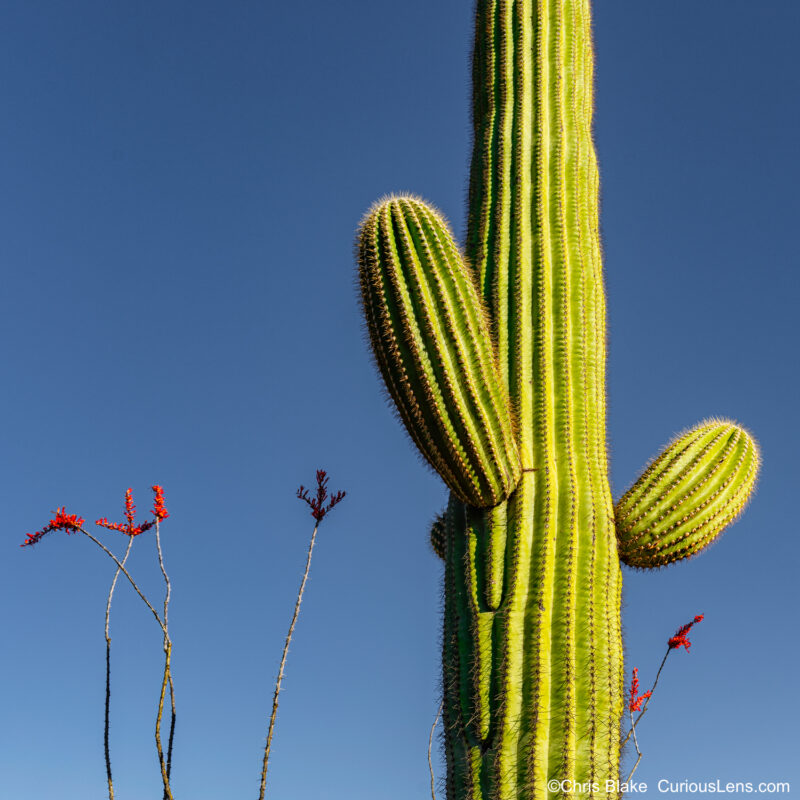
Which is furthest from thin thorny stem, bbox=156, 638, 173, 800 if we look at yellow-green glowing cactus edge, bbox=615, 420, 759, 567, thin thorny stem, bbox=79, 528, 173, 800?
yellow-green glowing cactus edge, bbox=615, 420, 759, 567

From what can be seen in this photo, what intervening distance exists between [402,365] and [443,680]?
49.6 inches

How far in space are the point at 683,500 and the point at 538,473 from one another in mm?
709

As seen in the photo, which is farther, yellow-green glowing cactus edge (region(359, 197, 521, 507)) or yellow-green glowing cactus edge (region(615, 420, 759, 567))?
yellow-green glowing cactus edge (region(615, 420, 759, 567))

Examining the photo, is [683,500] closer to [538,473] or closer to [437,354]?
[538,473]

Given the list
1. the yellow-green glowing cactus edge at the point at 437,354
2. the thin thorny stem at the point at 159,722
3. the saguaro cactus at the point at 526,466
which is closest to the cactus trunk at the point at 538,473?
the saguaro cactus at the point at 526,466

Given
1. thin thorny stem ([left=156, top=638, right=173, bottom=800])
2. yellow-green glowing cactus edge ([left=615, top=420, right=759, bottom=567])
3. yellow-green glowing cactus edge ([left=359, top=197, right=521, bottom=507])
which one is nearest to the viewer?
Result: thin thorny stem ([left=156, top=638, right=173, bottom=800])

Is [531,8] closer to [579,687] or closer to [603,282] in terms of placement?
[603,282]

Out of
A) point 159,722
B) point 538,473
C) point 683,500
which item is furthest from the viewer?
A: point 683,500

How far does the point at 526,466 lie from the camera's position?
11.2 ft

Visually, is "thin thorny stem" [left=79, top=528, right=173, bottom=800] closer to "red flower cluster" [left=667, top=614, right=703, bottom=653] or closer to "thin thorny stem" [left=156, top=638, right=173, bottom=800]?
"thin thorny stem" [left=156, top=638, right=173, bottom=800]

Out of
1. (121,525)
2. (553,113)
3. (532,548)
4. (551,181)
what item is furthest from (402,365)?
(553,113)

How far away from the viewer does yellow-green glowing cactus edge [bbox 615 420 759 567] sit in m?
3.56

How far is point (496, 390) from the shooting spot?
336 centimetres

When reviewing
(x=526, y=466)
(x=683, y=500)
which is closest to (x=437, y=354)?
(x=526, y=466)
